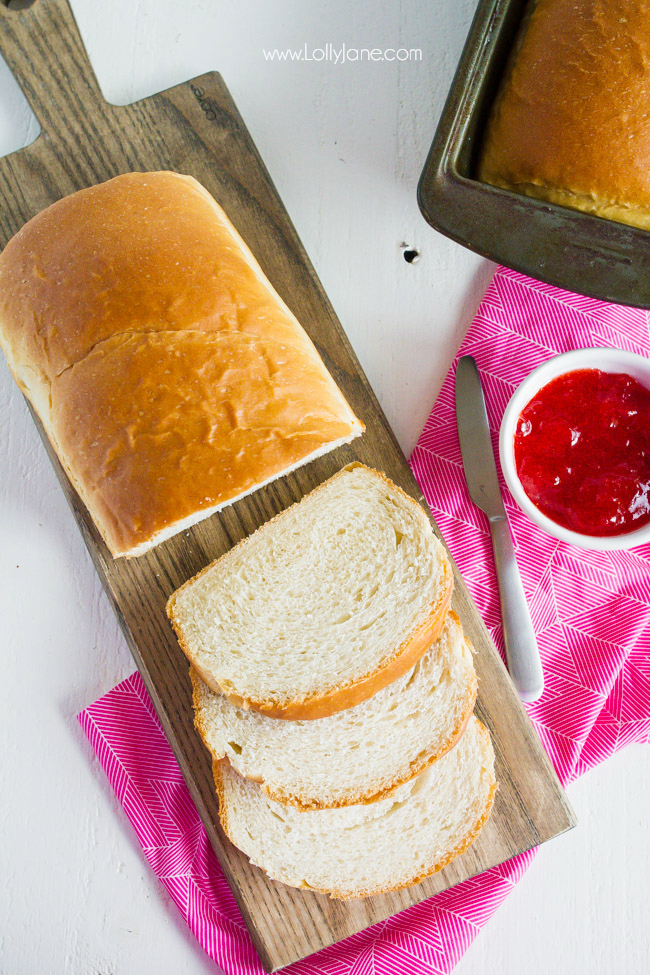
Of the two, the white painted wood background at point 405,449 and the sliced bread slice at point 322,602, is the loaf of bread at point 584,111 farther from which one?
the sliced bread slice at point 322,602

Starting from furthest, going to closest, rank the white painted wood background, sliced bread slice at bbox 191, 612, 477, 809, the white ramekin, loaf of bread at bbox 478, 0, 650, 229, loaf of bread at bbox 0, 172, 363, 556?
the white painted wood background, sliced bread slice at bbox 191, 612, 477, 809, the white ramekin, loaf of bread at bbox 0, 172, 363, 556, loaf of bread at bbox 478, 0, 650, 229

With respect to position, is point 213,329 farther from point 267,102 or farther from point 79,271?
point 267,102

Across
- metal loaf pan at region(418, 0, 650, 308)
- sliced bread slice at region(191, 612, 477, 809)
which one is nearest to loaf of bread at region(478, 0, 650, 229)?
metal loaf pan at region(418, 0, 650, 308)

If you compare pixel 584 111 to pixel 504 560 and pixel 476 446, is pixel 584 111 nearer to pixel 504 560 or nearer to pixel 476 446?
pixel 476 446

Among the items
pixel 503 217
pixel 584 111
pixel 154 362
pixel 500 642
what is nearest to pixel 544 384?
pixel 503 217

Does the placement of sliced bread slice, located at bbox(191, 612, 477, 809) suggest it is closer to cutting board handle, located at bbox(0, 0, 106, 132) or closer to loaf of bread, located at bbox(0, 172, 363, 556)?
loaf of bread, located at bbox(0, 172, 363, 556)

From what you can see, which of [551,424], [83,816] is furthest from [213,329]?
[83,816]
